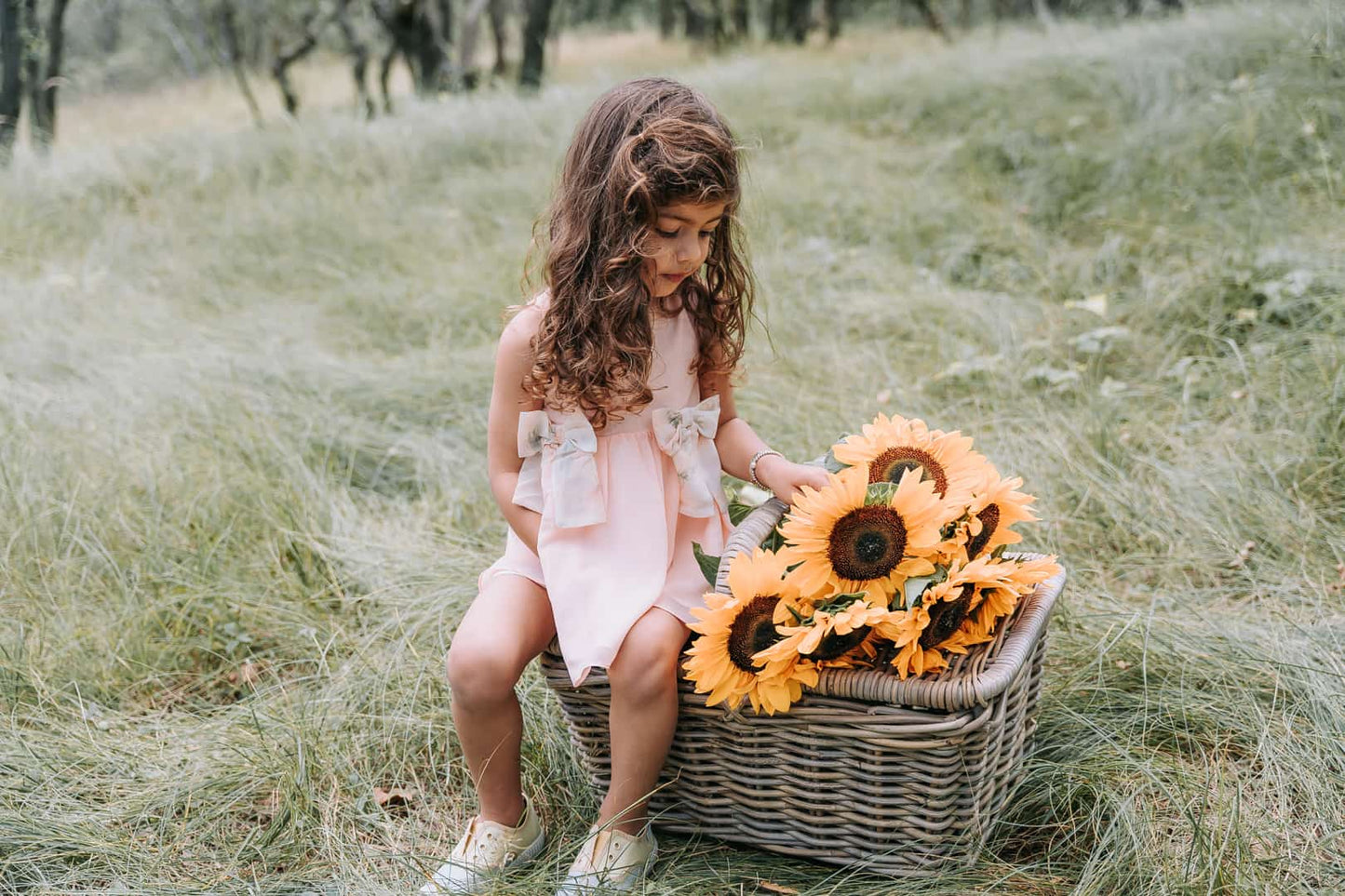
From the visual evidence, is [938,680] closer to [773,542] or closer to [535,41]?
[773,542]

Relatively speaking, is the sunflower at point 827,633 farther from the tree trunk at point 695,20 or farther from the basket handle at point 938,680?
the tree trunk at point 695,20

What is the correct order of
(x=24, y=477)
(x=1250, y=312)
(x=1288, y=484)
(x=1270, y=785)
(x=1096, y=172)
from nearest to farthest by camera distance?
(x=1270, y=785), (x=1288, y=484), (x=24, y=477), (x=1250, y=312), (x=1096, y=172)

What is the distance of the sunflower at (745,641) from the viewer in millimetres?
1642

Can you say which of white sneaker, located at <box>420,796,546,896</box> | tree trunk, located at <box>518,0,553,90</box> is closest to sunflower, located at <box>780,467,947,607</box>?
white sneaker, located at <box>420,796,546,896</box>

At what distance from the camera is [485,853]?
6.09 ft

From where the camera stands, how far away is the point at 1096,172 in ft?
15.7

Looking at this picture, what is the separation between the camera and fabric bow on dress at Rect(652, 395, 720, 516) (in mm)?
1979

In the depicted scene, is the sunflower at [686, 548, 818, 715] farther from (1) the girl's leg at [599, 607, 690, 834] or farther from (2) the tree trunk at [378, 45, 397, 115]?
(2) the tree trunk at [378, 45, 397, 115]

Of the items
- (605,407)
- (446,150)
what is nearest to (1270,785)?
(605,407)

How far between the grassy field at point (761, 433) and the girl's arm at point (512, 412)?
465mm

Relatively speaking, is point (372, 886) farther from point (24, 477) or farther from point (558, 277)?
point (24, 477)

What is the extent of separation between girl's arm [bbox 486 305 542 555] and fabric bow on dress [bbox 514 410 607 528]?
0.05 ft

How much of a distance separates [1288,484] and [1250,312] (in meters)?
0.89

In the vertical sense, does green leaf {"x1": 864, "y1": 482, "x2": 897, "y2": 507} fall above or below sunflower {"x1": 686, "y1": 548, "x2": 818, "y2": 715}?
above
